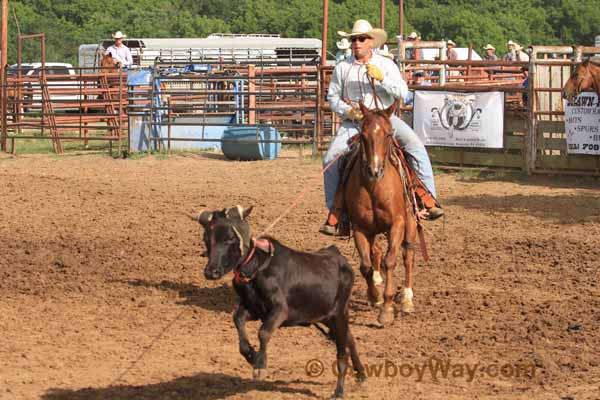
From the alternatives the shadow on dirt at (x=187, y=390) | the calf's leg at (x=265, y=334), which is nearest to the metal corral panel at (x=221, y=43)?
the shadow on dirt at (x=187, y=390)

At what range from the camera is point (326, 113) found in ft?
65.7

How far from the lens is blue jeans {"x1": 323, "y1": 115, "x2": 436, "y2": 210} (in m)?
8.96

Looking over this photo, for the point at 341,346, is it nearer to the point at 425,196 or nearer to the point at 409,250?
the point at 409,250

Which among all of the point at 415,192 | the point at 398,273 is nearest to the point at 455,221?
the point at 398,273

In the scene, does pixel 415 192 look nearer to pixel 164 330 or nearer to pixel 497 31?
pixel 164 330

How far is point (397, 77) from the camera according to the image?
907cm

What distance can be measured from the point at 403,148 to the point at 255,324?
2.00 m

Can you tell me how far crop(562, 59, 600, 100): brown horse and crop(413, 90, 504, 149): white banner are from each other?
2.05 meters

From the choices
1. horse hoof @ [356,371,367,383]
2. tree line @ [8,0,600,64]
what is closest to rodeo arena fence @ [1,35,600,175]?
horse hoof @ [356,371,367,383]

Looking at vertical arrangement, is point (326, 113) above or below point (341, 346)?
above

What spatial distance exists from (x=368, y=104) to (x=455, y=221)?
4.30 meters

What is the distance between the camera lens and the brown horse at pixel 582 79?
14508 millimetres

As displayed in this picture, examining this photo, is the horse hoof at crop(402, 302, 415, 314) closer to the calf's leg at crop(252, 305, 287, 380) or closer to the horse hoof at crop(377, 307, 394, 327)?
the horse hoof at crop(377, 307, 394, 327)

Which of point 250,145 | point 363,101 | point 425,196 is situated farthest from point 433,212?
point 250,145
